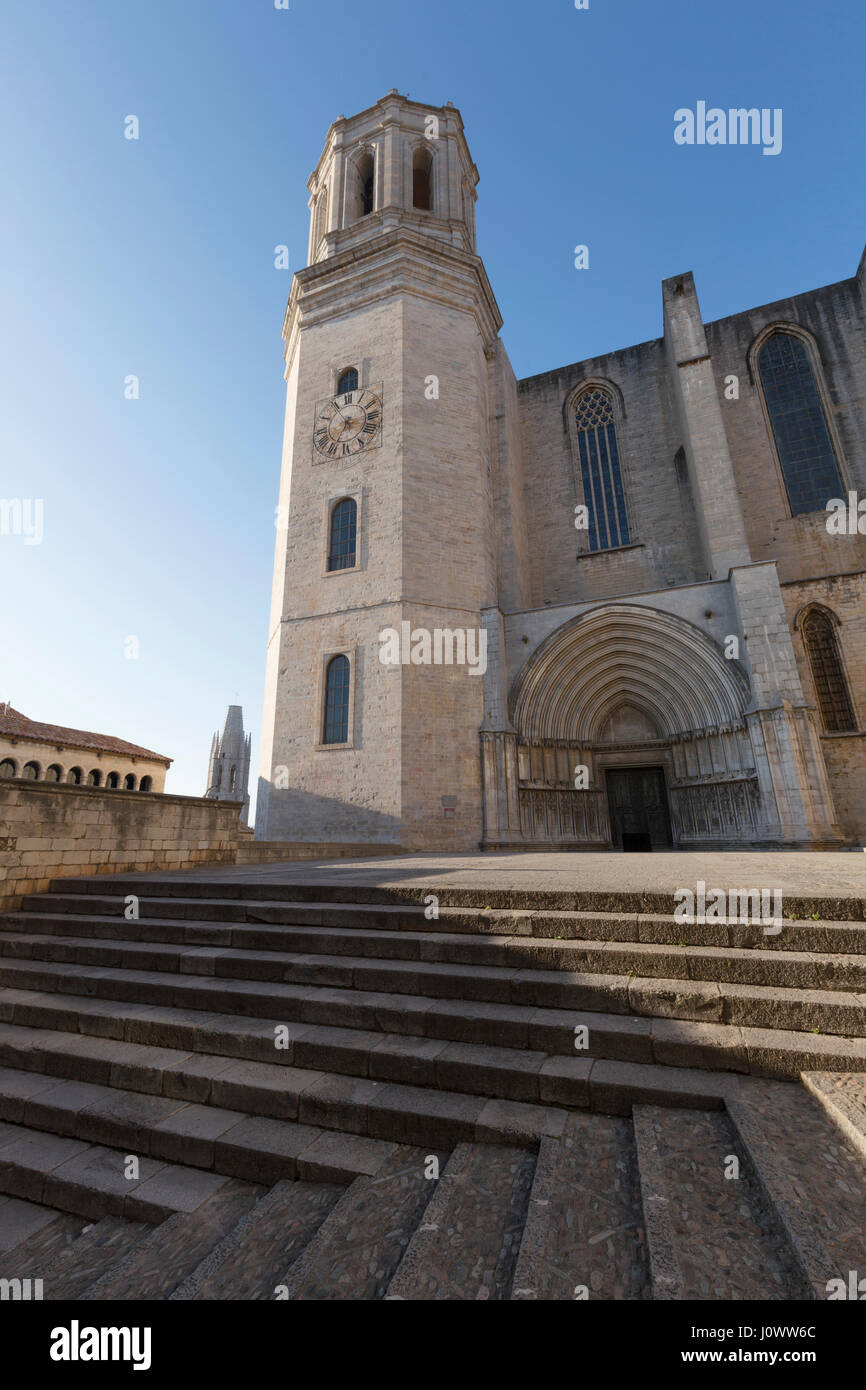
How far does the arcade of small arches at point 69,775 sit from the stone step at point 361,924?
56.8 ft

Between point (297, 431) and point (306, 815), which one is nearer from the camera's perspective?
point (306, 815)

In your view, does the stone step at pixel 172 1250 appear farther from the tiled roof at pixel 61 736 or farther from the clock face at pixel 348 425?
the tiled roof at pixel 61 736

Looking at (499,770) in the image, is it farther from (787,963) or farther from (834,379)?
(834,379)

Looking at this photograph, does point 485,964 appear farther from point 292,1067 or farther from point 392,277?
point 392,277

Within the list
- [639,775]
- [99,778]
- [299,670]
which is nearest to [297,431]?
[299,670]

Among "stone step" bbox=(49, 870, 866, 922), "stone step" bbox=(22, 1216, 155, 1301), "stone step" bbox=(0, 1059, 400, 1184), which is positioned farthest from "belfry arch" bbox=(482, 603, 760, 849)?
"stone step" bbox=(22, 1216, 155, 1301)

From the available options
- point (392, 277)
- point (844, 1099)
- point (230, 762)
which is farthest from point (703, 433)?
point (230, 762)

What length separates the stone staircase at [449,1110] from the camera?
1814 millimetres

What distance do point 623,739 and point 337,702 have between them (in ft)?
23.8

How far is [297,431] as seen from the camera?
52.2ft

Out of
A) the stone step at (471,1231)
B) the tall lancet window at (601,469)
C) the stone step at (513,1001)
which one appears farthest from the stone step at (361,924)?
the tall lancet window at (601,469)
